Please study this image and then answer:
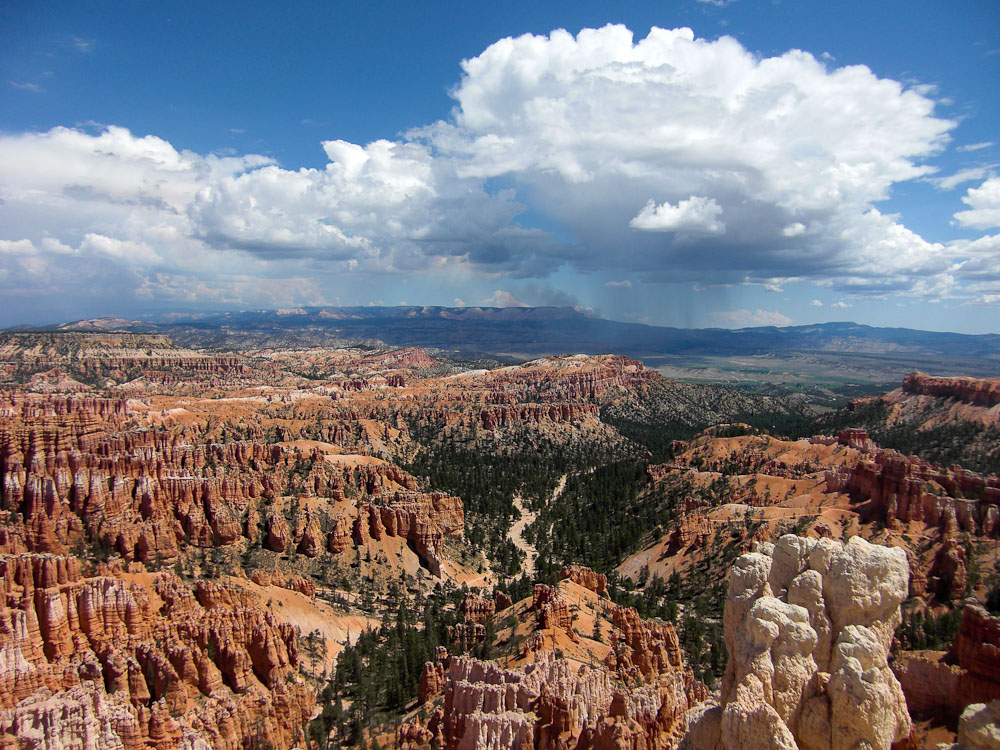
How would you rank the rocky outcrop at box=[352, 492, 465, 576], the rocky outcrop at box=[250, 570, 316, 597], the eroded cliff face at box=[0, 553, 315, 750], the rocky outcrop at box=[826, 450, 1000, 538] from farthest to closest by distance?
the rocky outcrop at box=[352, 492, 465, 576], the rocky outcrop at box=[826, 450, 1000, 538], the rocky outcrop at box=[250, 570, 316, 597], the eroded cliff face at box=[0, 553, 315, 750]

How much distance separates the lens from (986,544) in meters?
51.5

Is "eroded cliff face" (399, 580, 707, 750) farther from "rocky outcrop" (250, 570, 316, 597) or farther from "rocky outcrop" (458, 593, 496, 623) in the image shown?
"rocky outcrop" (250, 570, 316, 597)

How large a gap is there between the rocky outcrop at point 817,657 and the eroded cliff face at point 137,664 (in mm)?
23318

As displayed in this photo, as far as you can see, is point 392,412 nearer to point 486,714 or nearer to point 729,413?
point 729,413

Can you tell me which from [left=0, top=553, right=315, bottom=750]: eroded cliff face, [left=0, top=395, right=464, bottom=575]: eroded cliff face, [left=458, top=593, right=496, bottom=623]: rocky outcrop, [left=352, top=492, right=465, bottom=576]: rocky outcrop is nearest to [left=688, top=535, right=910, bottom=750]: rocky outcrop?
[left=0, top=553, right=315, bottom=750]: eroded cliff face

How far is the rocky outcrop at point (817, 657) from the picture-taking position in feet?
34.8

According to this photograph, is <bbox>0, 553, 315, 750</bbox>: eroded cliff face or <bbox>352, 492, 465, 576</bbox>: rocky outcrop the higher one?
<bbox>0, 553, 315, 750</bbox>: eroded cliff face

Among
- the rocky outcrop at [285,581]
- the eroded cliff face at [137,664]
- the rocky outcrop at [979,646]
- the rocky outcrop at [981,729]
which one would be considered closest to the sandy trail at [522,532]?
the rocky outcrop at [285,581]

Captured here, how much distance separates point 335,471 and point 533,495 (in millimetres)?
37245

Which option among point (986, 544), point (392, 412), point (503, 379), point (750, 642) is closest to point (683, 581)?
point (986, 544)

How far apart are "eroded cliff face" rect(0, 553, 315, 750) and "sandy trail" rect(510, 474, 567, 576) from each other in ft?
114

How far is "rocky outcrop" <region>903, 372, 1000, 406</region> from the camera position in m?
116

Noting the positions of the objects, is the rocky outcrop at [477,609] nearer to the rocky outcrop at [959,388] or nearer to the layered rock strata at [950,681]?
the layered rock strata at [950,681]

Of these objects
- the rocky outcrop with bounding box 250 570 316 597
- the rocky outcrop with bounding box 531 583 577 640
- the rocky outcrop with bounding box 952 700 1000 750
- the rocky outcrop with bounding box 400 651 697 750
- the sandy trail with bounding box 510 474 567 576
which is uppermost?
the rocky outcrop with bounding box 952 700 1000 750
